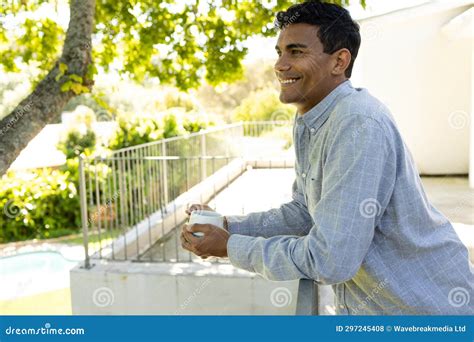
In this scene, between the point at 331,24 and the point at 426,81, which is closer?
the point at 331,24

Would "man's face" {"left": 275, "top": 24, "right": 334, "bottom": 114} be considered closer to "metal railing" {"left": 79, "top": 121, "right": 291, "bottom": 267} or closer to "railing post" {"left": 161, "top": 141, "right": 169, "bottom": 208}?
"metal railing" {"left": 79, "top": 121, "right": 291, "bottom": 267}

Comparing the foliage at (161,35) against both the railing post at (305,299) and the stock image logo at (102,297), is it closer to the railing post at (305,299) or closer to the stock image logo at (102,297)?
the stock image logo at (102,297)

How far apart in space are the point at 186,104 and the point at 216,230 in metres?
20.9

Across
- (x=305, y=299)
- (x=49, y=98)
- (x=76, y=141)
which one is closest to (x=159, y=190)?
(x=49, y=98)

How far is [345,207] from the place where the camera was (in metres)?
1.32

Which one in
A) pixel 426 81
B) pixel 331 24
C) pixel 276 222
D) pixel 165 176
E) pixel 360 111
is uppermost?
pixel 426 81

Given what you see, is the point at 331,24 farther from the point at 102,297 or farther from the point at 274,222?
the point at 102,297

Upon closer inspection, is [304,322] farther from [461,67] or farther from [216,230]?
[461,67]

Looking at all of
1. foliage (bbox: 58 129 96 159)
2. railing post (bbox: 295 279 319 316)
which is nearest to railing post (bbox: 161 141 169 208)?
foliage (bbox: 58 129 96 159)

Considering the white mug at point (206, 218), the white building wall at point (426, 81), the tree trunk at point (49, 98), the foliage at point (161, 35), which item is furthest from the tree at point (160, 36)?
the white mug at point (206, 218)

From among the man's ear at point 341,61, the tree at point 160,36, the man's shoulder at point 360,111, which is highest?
the tree at point 160,36

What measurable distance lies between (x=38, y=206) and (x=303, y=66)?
1068 cm

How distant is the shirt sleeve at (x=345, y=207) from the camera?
1311 mm

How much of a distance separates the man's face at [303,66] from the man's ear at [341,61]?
0.05 ft
